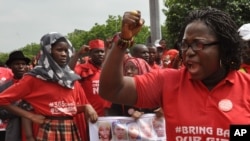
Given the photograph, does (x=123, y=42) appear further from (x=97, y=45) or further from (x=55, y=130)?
(x=97, y=45)

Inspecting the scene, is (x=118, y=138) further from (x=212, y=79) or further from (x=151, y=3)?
(x=151, y=3)

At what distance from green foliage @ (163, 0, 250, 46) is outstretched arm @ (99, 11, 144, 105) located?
1367 centimetres

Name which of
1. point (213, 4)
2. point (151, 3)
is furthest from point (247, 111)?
point (213, 4)

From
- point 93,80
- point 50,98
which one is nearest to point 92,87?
point 93,80

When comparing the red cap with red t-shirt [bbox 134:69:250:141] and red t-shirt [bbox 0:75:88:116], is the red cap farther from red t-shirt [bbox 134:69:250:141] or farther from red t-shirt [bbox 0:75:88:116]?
red t-shirt [bbox 134:69:250:141]

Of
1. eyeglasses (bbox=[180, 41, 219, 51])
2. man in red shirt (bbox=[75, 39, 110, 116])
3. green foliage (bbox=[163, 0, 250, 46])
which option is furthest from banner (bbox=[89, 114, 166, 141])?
green foliage (bbox=[163, 0, 250, 46])

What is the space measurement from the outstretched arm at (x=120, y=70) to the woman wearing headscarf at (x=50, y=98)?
2.17m

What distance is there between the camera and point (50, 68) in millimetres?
4371

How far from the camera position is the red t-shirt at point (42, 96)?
419 centimetres

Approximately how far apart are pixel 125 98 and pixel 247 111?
→ 1.95 feet

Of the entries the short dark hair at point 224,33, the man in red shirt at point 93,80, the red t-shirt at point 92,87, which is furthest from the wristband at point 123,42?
→ the red t-shirt at point 92,87

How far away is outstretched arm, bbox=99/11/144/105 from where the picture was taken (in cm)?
193

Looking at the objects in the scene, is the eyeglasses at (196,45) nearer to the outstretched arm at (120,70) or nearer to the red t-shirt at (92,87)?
the outstretched arm at (120,70)

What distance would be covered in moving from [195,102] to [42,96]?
2.39 meters
